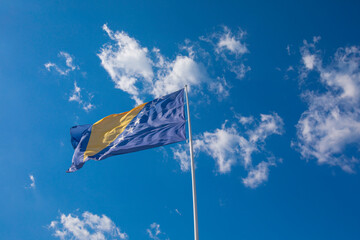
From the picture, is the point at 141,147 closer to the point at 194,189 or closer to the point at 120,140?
the point at 120,140

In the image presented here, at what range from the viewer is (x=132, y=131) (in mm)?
14461

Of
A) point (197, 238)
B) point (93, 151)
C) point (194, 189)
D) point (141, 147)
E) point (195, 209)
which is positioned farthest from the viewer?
point (93, 151)

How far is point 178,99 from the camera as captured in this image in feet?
51.0

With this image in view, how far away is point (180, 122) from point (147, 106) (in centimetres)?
333

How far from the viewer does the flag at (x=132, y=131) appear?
13000mm

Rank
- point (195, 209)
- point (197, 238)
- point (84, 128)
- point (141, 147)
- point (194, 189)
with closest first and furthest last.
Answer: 1. point (197, 238)
2. point (195, 209)
3. point (194, 189)
4. point (141, 147)
5. point (84, 128)

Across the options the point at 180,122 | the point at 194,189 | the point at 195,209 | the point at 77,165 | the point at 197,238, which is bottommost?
the point at 197,238

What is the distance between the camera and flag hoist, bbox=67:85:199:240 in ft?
42.6

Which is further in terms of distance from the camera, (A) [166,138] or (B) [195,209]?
(A) [166,138]

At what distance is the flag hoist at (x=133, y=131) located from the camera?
42.6ft

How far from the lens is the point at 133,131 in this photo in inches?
568

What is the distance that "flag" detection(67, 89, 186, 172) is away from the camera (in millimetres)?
13000

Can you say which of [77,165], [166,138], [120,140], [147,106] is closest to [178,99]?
[147,106]

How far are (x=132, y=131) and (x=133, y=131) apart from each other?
0.08m
